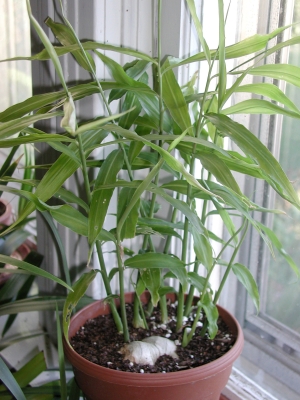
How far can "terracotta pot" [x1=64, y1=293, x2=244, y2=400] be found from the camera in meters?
0.58

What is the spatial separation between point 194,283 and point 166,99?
31 cm

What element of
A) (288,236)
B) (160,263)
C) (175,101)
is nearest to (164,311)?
(160,263)

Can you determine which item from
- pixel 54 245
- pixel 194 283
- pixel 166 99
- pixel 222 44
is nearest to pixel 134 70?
pixel 166 99

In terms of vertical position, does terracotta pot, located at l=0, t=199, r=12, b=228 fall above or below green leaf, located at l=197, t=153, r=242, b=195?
below

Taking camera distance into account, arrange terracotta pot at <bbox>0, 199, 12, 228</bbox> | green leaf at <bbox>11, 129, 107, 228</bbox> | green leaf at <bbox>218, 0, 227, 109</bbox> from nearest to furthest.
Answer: green leaf at <bbox>218, 0, 227, 109</bbox> < green leaf at <bbox>11, 129, 107, 228</bbox> < terracotta pot at <bbox>0, 199, 12, 228</bbox>

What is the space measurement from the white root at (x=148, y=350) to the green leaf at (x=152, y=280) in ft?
0.25

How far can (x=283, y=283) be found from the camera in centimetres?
84

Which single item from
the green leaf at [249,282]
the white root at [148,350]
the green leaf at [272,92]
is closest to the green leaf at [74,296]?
the white root at [148,350]

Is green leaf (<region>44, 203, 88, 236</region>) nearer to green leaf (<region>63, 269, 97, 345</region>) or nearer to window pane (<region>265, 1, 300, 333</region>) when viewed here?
green leaf (<region>63, 269, 97, 345</region>)

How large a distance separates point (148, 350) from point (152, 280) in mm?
116

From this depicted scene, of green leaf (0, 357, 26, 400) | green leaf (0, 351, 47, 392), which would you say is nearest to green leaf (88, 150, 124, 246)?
green leaf (0, 357, 26, 400)

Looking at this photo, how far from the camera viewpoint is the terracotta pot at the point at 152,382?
22.7 inches

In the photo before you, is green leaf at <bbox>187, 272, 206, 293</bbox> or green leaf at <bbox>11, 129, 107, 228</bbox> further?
green leaf at <bbox>187, 272, 206, 293</bbox>

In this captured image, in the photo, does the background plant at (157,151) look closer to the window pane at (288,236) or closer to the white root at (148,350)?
the white root at (148,350)
